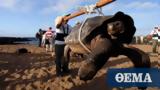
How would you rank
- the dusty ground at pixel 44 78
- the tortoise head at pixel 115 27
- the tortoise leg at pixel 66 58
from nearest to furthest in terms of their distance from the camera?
the tortoise head at pixel 115 27
the tortoise leg at pixel 66 58
the dusty ground at pixel 44 78

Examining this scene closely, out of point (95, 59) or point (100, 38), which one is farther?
point (100, 38)

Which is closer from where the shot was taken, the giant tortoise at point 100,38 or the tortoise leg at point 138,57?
the giant tortoise at point 100,38

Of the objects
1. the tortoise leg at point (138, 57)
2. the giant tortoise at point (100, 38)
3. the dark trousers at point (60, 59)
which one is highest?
the giant tortoise at point (100, 38)

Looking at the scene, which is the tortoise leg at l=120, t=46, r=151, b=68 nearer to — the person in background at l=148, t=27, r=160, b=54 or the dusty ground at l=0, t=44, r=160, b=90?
the dusty ground at l=0, t=44, r=160, b=90

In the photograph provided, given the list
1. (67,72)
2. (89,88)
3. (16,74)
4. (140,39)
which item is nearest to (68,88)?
(89,88)

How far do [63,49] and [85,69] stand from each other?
5599 mm

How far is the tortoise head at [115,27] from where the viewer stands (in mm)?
6930

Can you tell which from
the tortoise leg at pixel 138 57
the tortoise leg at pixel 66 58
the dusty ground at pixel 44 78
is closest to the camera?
the tortoise leg at pixel 138 57

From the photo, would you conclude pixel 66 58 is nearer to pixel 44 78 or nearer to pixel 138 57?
pixel 44 78

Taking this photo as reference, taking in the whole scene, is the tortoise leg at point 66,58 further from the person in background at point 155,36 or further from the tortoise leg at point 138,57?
the person in background at point 155,36

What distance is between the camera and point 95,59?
6715 mm

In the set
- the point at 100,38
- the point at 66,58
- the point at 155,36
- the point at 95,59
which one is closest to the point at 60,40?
the point at 66,58

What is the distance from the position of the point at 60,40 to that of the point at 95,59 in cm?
554

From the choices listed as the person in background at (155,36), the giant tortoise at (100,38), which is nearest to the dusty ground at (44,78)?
the person in background at (155,36)
